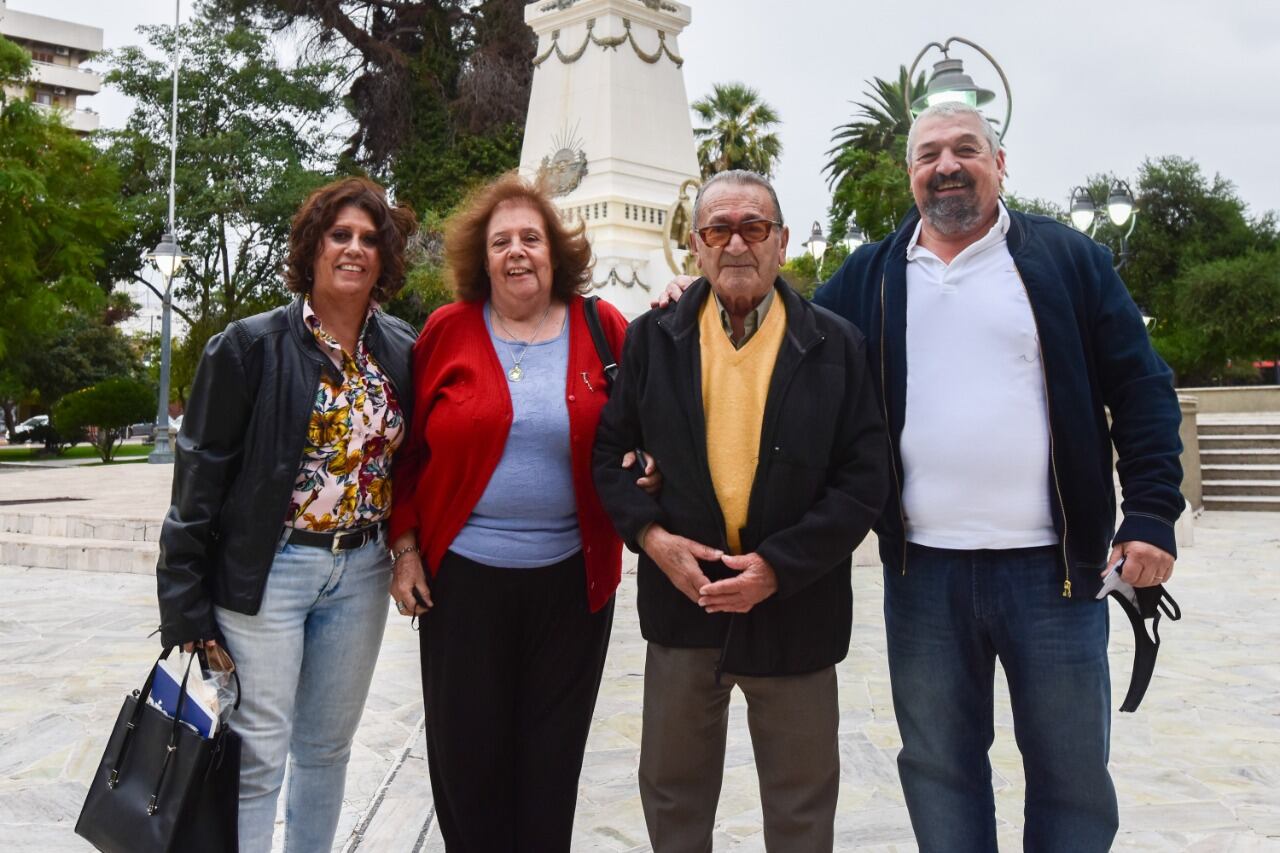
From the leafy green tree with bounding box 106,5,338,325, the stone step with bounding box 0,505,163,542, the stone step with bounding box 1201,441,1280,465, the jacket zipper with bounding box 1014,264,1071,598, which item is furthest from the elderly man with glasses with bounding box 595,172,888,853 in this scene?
Result: the leafy green tree with bounding box 106,5,338,325

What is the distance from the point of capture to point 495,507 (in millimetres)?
2598

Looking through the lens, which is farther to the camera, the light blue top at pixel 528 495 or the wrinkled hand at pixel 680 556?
the light blue top at pixel 528 495

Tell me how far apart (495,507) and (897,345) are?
3.69ft

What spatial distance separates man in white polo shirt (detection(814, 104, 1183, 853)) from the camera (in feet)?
7.80

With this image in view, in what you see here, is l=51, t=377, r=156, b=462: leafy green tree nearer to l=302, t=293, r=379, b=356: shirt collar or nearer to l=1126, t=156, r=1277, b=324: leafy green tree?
l=302, t=293, r=379, b=356: shirt collar

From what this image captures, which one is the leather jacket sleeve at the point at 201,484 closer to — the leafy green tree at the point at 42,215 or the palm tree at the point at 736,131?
the leafy green tree at the point at 42,215

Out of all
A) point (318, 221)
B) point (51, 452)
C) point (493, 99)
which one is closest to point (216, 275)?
point (51, 452)

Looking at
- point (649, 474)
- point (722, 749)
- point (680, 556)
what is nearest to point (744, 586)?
point (680, 556)

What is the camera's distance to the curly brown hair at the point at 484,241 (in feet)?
9.16

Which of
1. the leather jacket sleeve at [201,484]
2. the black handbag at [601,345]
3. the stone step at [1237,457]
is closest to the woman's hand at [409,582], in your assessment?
the leather jacket sleeve at [201,484]

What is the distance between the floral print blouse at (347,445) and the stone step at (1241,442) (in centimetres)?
1549

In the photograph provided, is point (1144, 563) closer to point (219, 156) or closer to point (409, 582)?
point (409, 582)

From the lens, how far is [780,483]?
7.75 ft

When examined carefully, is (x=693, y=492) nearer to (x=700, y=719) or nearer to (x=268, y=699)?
(x=700, y=719)
